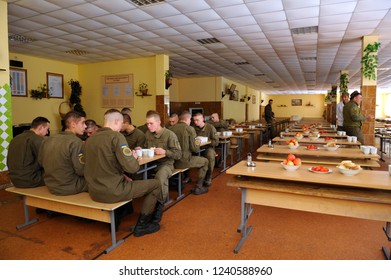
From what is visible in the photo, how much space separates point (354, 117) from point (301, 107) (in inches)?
852

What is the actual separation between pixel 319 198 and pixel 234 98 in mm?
12596

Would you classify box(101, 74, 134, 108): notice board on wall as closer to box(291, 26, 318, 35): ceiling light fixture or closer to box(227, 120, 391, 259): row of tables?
box(291, 26, 318, 35): ceiling light fixture

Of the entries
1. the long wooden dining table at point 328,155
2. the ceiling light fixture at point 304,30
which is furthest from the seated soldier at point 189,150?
the ceiling light fixture at point 304,30

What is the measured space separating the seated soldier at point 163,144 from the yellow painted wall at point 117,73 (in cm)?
490

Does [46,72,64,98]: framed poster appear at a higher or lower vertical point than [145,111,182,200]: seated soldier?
higher

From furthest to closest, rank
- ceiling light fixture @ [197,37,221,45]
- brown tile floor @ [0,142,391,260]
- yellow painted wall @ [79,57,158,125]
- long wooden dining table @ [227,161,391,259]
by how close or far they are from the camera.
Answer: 1. yellow painted wall @ [79,57,158,125]
2. ceiling light fixture @ [197,37,221,45]
3. brown tile floor @ [0,142,391,260]
4. long wooden dining table @ [227,161,391,259]

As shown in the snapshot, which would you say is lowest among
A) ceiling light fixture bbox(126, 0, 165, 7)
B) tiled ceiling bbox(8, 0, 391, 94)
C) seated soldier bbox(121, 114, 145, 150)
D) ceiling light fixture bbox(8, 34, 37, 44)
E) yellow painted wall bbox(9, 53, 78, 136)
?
seated soldier bbox(121, 114, 145, 150)

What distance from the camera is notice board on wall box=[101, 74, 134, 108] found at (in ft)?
31.1

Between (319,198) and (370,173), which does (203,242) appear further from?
(370,173)

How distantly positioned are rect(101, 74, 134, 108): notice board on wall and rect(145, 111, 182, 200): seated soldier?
5705 mm

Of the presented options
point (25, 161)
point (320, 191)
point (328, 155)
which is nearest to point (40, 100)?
point (25, 161)

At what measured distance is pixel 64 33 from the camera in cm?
634

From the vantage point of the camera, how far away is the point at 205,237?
122 inches

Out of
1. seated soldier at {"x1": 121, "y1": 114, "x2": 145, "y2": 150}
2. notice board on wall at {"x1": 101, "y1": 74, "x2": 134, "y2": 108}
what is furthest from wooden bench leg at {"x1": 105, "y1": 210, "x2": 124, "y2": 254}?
notice board on wall at {"x1": 101, "y1": 74, "x2": 134, "y2": 108}
